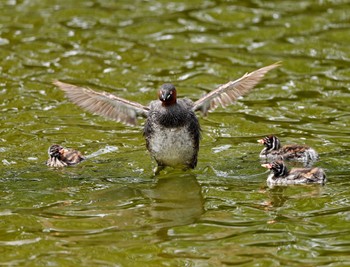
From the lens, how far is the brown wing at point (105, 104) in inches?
486

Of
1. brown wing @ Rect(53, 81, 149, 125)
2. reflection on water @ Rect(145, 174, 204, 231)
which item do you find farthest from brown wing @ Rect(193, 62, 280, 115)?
reflection on water @ Rect(145, 174, 204, 231)

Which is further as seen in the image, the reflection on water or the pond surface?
the reflection on water

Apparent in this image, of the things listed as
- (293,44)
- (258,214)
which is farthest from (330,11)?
(258,214)

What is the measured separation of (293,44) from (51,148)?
6.94 metres

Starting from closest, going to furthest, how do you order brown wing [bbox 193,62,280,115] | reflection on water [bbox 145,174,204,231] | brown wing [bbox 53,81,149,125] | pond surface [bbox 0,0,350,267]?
1. pond surface [bbox 0,0,350,267]
2. reflection on water [bbox 145,174,204,231]
3. brown wing [bbox 53,81,149,125]
4. brown wing [bbox 193,62,280,115]

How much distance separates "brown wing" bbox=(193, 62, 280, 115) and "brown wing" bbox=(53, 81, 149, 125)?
792 millimetres

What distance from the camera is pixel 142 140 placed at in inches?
551

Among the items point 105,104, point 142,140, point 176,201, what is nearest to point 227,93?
point 105,104

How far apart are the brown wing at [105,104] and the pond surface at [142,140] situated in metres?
0.65

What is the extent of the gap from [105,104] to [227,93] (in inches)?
65.9

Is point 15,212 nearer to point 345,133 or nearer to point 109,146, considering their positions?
point 109,146

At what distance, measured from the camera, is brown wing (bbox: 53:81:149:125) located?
12344 mm

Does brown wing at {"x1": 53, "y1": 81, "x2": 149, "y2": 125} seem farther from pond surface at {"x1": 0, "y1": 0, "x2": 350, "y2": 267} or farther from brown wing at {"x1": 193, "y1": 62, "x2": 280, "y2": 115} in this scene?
brown wing at {"x1": 193, "y1": 62, "x2": 280, "y2": 115}

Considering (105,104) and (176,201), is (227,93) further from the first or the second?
(176,201)
